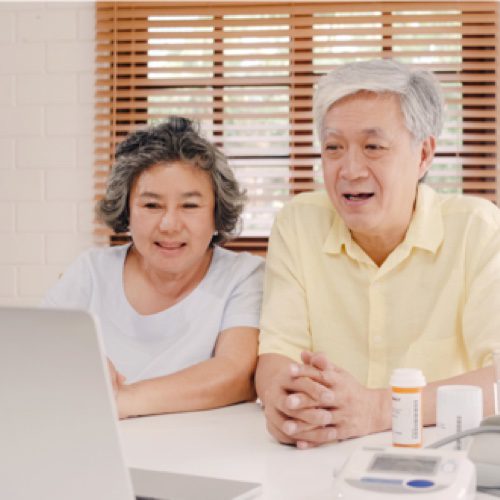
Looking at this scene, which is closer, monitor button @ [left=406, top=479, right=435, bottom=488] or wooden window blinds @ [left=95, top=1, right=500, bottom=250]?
monitor button @ [left=406, top=479, right=435, bottom=488]

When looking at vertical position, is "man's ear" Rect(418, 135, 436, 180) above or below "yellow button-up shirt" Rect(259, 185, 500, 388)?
above

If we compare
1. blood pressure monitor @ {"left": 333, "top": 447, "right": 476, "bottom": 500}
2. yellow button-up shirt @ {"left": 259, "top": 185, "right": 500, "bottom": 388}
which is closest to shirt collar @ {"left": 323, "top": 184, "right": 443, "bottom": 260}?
yellow button-up shirt @ {"left": 259, "top": 185, "right": 500, "bottom": 388}

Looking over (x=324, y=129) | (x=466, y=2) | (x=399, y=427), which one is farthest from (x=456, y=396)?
(x=466, y=2)

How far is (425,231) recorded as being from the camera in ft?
5.61

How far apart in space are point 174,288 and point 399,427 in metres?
0.92

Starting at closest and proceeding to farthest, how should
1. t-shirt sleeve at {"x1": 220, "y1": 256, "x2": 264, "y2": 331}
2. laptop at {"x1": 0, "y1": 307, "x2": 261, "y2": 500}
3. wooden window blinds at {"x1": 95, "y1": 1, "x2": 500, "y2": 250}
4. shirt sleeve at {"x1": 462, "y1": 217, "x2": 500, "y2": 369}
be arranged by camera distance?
laptop at {"x1": 0, "y1": 307, "x2": 261, "y2": 500}
shirt sleeve at {"x1": 462, "y1": 217, "x2": 500, "y2": 369}
t-shirt sleeve at {"x1": 220, "y1": 256, "x2": 264, "y2": 331}
wooden window blinds at {"x1": 95, "y1": 1, "x2": 500, "y2": 250}

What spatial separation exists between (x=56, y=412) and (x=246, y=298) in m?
1.12

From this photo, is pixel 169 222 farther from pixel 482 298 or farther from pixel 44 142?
pixel 44 142

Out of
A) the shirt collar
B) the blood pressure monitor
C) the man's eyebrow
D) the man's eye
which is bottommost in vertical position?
the blood pressure monitor

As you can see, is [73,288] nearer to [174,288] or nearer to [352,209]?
[174,288]

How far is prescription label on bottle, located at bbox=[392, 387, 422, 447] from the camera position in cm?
108

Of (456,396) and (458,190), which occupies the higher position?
(458,190)

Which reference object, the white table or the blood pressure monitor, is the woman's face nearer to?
the white table

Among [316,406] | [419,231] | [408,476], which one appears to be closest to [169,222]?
[419,231]
